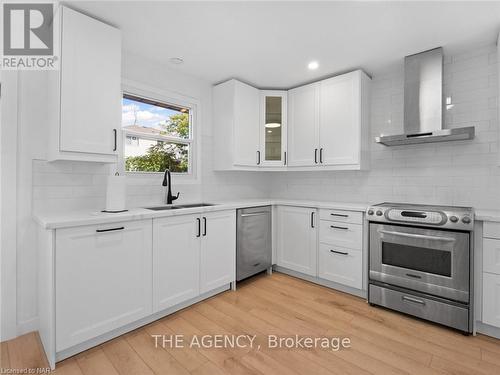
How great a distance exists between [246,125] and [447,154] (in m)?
2.25

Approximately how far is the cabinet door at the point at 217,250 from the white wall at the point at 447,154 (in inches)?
61.9

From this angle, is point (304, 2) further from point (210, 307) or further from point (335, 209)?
point (210, 307)

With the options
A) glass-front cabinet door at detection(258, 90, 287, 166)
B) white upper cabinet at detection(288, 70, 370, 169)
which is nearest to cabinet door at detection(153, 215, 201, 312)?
glass-front cabinet door at detection(258, 90, 287, 166)

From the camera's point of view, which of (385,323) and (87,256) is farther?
(385,323)

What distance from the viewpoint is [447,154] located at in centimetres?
268

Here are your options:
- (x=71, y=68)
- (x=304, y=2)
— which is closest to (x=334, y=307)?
(x=304, y=2)

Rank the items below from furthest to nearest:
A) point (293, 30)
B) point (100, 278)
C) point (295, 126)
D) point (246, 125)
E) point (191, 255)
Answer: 1. point (295, 126)
2. point (246, 125)
3. point (191, 255)
4. point (293, 30)
5. point (100, 278)

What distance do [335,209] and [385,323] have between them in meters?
1.14

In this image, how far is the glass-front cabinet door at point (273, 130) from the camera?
357 centimetres

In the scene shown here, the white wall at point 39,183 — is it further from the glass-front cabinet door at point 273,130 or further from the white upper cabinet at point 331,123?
the white upper cabinet at point 331,123

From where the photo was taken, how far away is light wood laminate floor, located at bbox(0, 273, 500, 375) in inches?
66.5

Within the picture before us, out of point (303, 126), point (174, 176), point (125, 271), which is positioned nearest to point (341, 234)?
point (303, 126)

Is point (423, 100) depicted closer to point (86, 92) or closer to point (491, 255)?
point (491, 255)

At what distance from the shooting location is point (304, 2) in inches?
72.9
